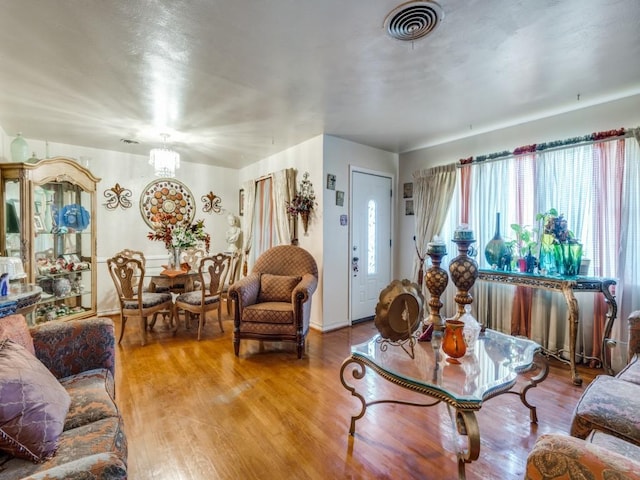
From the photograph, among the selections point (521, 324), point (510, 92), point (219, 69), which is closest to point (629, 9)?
point (510, 92)

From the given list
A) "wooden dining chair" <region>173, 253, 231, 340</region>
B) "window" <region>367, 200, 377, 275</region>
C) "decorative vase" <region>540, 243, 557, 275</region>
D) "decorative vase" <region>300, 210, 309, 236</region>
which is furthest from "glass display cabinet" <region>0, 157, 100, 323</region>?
"decorative vase" <region>540, 243, 557, 275</region>

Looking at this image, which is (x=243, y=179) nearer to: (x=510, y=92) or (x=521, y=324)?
(x=510, y=92)

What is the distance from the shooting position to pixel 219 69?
2.31 m

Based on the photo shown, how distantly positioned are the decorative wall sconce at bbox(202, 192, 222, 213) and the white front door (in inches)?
111

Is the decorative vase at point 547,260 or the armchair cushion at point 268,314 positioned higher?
the decorative vase at point 547,260

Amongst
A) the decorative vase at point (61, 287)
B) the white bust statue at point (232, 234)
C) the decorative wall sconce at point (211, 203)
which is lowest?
the decorative vase at point (61, 287)

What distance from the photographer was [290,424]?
6.66 feet

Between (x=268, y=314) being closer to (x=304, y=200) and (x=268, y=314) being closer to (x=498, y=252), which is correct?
(x=304, y=200)

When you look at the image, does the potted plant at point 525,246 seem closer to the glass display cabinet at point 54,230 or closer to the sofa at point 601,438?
the sofa at point 601,438

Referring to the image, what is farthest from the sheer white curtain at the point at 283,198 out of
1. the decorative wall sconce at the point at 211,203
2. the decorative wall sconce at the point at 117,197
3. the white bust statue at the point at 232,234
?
the decorative wall sconce at the point at 117,197

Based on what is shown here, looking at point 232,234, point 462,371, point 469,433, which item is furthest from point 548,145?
point 232,234

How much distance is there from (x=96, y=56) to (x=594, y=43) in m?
3.35

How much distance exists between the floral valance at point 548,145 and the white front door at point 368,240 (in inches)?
47.3

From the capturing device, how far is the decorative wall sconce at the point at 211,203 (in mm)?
5590
